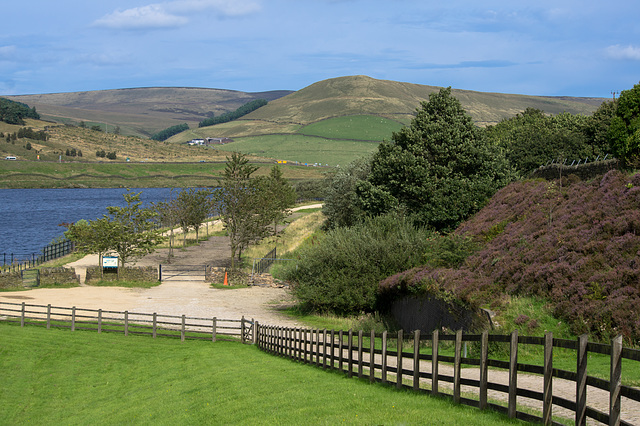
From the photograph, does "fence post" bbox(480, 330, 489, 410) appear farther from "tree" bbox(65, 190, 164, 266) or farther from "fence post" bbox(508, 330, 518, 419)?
"tree" bbox(65, 190, 164, 266)

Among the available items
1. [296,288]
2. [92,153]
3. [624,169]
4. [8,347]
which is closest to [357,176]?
[296,288]

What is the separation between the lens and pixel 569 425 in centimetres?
724

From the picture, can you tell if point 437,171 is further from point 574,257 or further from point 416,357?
point 416,357

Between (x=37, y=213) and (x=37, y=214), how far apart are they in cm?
194

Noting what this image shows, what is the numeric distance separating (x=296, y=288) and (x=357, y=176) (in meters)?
26.2

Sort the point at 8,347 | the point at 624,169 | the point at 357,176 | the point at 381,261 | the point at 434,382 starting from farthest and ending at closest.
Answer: the point at 357,176, the point at 381,261, the point at 624,169, the point at 8,347, the point at 434,382

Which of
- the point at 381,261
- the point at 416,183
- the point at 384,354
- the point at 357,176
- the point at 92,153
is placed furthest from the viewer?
the point at 92,153

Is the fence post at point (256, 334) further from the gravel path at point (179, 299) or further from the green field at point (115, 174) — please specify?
the green field at point (115, 174)

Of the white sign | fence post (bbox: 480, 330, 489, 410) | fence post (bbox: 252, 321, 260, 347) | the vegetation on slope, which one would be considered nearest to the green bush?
the vegetation on slope

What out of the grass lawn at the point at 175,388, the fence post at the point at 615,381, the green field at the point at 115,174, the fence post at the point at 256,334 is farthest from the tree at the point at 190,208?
the green field at the point at 115,174

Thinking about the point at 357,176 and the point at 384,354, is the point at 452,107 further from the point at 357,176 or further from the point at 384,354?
the point at 384,354

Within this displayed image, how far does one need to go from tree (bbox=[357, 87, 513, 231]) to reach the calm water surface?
2860 centimetres

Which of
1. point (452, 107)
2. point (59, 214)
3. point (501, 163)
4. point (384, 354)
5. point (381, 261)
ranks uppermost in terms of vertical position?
point (452, 107)

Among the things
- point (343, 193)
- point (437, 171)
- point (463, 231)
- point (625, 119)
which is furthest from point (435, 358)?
point (343, 193)
